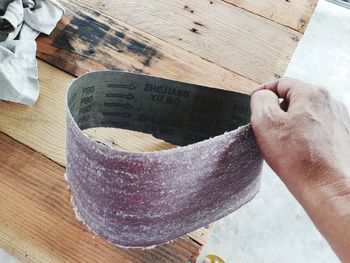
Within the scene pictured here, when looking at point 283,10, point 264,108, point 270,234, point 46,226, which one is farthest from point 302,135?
point 270,234

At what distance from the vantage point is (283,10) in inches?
41.1

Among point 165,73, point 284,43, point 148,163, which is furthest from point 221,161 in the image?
point 284,43

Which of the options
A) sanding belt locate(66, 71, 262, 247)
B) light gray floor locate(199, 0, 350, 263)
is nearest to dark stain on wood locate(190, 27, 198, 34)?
sanding belt locate(66, 71, 262, 247)

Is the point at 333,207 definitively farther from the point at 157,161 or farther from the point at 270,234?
the point at 270,234

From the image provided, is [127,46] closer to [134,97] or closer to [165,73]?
[165,73]

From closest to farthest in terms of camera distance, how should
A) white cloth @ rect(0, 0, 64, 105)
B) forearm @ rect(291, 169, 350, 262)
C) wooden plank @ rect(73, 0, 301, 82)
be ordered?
forearm @ rect(291, 169, 350, 262), white cloth @ rect(0, 0, 64, 105), wooden plank @ rect(73, 0, 301, 82)

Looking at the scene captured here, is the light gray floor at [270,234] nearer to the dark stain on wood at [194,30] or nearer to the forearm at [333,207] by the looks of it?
the dark stain on wood at [194,30]

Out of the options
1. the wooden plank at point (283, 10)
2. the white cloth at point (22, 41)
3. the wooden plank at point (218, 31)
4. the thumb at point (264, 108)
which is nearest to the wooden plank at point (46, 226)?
the white cloth at point (22, 41)

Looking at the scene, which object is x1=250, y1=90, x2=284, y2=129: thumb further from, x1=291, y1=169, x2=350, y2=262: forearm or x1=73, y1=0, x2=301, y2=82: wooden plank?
x1=73, y1=0, x2=301, y2=82: wooden plank

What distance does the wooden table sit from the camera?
70cm

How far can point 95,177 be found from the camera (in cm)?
62

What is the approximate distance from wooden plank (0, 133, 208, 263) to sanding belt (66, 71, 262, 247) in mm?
18

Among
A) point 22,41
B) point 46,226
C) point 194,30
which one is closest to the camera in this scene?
point 46,226

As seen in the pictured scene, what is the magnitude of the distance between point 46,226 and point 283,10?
684 mm
